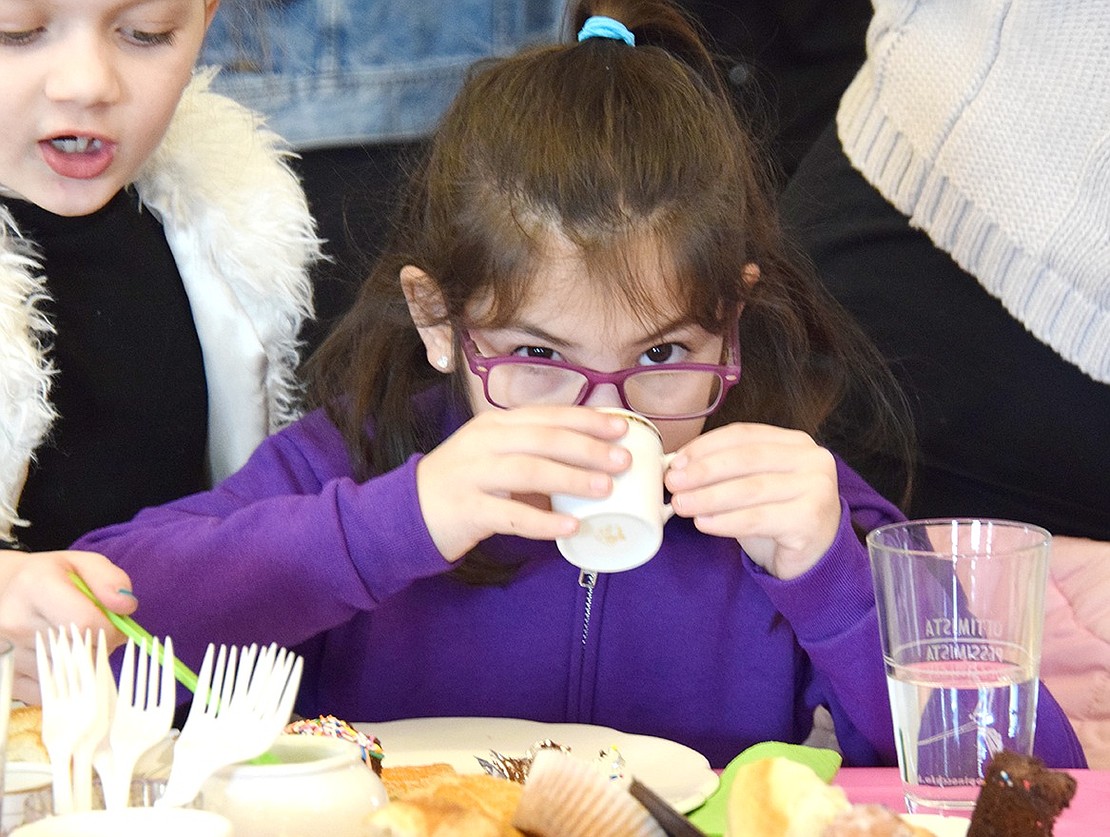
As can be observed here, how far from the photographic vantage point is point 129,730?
2.66 feet

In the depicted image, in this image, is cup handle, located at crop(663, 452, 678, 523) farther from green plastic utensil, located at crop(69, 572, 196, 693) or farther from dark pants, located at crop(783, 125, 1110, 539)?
dark pants, located at crop(783, 125, 1110, 539)

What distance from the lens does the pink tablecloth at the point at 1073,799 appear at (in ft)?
3.18

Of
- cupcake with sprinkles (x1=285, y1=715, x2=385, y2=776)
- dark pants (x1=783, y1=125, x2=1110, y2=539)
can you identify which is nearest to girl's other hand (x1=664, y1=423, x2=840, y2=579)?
cupcake with sprinkles (x1=285, y1=715, x2=385, y2=776)

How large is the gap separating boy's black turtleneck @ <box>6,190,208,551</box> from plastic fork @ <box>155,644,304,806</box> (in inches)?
33.0

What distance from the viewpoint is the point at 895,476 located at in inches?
78.0

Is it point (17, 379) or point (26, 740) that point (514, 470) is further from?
point (17, 379)

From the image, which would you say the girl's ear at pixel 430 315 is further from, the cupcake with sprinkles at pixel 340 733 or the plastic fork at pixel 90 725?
the plastic fork at pixel 90 725

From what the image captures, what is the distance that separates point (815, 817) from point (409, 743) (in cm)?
57

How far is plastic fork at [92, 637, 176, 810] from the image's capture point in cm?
78

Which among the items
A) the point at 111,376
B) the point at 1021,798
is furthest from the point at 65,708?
the point at 111,376

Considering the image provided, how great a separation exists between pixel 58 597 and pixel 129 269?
78cm

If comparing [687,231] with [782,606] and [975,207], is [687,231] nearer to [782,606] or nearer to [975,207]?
[782,606]

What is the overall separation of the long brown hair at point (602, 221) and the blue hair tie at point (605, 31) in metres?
0.02

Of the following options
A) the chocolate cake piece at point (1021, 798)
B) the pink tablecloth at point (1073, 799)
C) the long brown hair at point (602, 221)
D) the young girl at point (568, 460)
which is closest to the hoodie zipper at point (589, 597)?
the young girl at point (568, 460)
